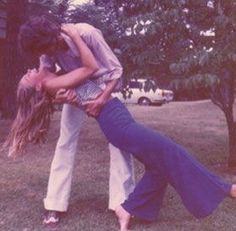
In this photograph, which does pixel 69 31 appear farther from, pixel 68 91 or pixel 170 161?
pixel 170 161

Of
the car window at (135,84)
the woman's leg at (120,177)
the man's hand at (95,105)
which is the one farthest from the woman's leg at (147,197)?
the car window at (135,84)

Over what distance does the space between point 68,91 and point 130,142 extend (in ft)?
2.06

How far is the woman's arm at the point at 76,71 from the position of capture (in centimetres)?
450

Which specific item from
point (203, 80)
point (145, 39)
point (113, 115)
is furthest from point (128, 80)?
point (113, 115)

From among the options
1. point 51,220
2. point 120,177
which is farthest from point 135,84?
point 51,220

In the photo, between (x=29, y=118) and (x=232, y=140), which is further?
(x=232, y=140)

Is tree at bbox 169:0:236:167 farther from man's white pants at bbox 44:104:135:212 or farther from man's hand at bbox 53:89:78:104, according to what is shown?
man's hand at bbox 53:89:78:104

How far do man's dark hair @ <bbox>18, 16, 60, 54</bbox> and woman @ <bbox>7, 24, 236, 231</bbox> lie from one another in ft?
0.58

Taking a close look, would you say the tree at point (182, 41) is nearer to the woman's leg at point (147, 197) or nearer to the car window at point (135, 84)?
the car window at point (135, 84)

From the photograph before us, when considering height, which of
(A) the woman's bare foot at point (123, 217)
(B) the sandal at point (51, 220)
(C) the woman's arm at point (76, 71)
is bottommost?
(B) the sandal at point (51, 220)

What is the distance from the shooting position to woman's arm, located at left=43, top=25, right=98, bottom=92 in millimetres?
4496

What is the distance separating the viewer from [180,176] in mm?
4457

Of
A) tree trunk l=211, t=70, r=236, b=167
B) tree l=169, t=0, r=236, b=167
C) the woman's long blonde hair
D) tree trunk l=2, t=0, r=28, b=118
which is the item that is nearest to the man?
the woman's long blonde hair

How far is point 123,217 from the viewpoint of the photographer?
4.93 m
